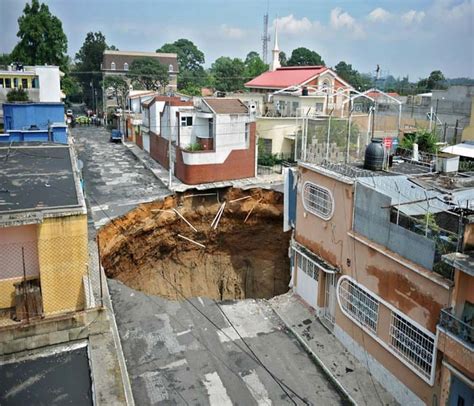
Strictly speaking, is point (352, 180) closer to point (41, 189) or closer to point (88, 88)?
point (41, 189)

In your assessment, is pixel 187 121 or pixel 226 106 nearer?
pixel 226 106

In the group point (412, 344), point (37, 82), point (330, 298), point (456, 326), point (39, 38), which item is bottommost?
point (330, 298)

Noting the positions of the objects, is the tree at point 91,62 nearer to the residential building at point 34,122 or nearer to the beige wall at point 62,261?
the residential building at point 34,122

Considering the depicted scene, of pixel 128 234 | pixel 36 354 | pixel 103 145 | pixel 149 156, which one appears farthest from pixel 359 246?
pixel 103 145

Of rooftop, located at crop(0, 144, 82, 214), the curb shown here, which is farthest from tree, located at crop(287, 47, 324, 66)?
the curb

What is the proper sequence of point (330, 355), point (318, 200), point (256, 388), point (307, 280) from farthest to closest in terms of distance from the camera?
point (307, 280) → point (318, 200) → point (330, 355) → point (256, 388)

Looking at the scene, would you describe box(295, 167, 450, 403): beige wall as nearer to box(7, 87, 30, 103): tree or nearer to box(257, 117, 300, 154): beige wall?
box(257, 117, 300, 154): beige wall

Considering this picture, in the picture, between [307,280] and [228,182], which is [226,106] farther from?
[307,280]

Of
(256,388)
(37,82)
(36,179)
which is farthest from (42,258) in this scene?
(37,82)

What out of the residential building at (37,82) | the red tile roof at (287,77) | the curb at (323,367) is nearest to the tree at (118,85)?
the red tile roof at (287,77)
